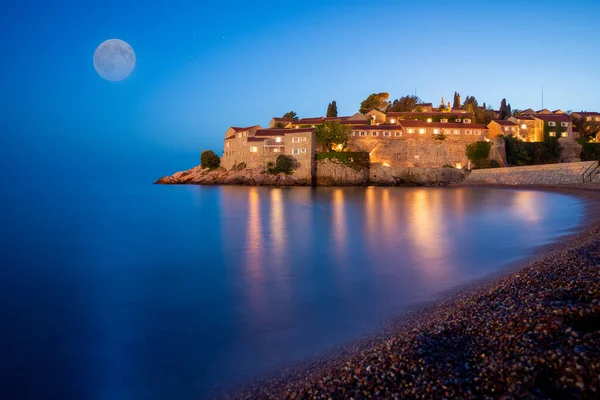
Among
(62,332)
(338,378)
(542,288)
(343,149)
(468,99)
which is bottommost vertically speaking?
(62,332)

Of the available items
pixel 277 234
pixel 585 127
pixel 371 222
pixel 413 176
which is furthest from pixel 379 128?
pixel 277 234

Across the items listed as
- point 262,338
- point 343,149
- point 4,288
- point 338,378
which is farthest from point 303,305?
point 343,149

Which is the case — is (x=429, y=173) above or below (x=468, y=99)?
below

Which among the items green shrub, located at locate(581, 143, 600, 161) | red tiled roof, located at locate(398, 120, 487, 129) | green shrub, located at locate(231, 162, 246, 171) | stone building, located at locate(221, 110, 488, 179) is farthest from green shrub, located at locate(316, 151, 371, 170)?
green shrub, located at locate(581, 143, 600, 161)

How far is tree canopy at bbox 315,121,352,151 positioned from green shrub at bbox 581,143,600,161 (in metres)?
32.5

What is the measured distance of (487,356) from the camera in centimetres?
397

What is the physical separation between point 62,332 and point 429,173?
161 feet

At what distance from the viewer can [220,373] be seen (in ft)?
17.8

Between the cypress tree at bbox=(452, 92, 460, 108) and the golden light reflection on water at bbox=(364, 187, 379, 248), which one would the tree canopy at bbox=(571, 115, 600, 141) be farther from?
the golden light reflection on water at bbox=(364, 187, 379, 248)

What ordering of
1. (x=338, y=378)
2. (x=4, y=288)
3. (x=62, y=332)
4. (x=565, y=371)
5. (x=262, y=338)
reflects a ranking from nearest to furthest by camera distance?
(x=565, y=371) < (x=338, y=378) < (x=262, y=338) < (x=62, y=332) < (x=4, y=288)

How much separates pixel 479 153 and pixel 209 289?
48922 mm

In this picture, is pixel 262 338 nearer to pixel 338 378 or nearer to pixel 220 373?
pixel 220 373

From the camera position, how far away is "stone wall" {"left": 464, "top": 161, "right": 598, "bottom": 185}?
34219 mm

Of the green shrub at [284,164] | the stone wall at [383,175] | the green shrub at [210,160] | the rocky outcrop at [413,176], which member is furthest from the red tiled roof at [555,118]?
the green shrub at [210,160]
